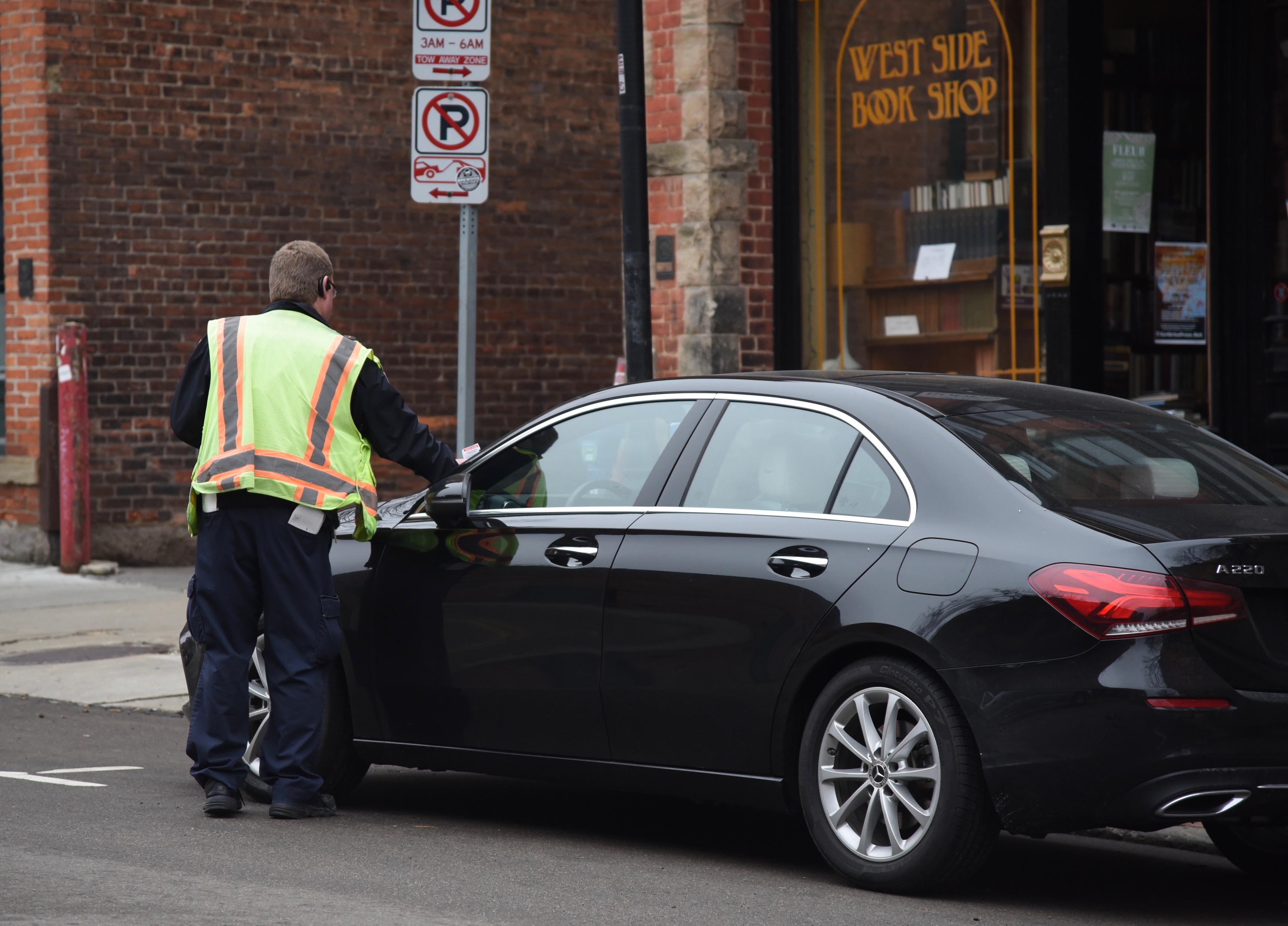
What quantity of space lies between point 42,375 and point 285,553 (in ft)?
28.8

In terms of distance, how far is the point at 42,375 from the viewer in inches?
562

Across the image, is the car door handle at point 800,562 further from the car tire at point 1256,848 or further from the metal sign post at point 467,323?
the metal sign post at point 467,323

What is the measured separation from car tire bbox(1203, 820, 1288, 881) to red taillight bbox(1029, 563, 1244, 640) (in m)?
1.14

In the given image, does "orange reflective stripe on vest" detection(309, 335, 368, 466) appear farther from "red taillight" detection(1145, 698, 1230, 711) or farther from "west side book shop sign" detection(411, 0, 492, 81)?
"red taillight" detection(1145, 698, 1230, 711)

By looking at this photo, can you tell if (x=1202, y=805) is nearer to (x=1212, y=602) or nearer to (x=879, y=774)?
(x=1212, y=602)

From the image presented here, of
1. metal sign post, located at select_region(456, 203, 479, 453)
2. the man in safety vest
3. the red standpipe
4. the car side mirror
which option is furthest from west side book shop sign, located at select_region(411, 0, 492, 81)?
the red standpipe

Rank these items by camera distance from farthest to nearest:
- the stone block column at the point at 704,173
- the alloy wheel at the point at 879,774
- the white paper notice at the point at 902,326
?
the stone block column at the point at 704,173
the white paper notice at the point at 902,326
the alloy wheel at the point at 879,774

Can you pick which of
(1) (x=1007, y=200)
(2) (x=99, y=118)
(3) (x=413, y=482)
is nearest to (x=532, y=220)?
(3) (x=413, y=482)

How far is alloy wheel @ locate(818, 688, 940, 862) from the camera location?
5125 mm

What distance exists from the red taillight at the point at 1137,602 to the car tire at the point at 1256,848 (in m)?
1.14

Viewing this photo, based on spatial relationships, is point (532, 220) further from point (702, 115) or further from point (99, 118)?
point (702, 115)

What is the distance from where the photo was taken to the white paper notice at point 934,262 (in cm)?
1083

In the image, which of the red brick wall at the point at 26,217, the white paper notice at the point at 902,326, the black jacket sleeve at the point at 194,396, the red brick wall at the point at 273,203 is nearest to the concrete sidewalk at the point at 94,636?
the red brick wall at the point at 273,203

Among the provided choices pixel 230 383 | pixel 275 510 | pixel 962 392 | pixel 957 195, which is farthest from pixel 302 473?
pixel 957 195
